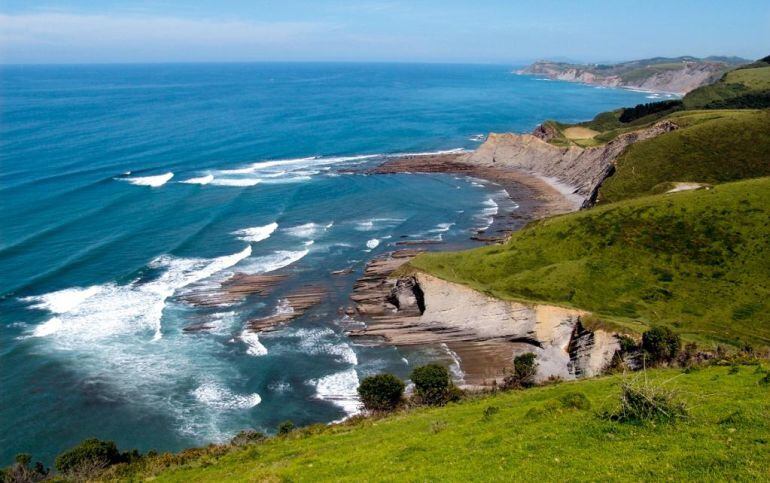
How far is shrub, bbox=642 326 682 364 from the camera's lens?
41594 mm

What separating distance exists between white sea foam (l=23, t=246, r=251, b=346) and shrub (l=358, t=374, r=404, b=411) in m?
27.9

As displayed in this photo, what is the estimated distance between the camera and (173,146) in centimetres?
15238

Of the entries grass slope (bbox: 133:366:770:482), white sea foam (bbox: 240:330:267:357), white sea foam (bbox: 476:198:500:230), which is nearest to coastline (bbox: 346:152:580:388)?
white sea foam (bbox: 240:330:267:357)

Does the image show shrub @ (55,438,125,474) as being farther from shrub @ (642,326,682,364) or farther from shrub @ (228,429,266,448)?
shrub @ (642,326,682,364)

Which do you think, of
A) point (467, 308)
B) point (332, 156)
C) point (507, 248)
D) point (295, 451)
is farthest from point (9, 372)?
point (332, 156)

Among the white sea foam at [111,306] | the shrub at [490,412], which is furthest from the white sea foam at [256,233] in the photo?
the shrub at [490,412]

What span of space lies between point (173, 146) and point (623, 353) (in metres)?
134

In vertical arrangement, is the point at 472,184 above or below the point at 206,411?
above

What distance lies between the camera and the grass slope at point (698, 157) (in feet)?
303

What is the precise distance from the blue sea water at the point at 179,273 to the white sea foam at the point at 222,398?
0.56 feet

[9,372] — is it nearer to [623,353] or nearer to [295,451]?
[295,451]

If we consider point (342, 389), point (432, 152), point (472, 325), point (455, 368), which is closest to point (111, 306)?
point (342, 389)

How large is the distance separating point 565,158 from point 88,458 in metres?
117

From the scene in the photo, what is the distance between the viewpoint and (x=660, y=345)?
42.2 m
